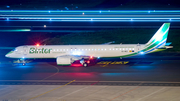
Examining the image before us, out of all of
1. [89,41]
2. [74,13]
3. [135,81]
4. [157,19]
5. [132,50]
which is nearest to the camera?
[135,81]

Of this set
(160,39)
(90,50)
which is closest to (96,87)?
(90,50)

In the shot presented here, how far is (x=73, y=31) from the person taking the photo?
5903 centimetres

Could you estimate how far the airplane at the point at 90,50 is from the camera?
120 feet

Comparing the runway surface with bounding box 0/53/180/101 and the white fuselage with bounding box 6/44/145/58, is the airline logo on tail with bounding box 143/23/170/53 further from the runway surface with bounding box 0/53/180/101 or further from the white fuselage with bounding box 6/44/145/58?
the runway surface with bounding box 0/53/180/101

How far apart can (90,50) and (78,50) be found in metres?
2.25

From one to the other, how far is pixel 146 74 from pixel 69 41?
29890mm

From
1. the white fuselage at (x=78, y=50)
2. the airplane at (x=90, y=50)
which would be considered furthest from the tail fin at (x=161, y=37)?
the white fuselage at (x=78, y=50)

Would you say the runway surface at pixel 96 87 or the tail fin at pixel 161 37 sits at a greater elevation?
the tail fin at pixel 161 37

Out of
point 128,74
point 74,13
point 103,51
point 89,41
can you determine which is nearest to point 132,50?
point 103,51

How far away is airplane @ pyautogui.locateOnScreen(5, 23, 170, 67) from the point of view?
36469 mm

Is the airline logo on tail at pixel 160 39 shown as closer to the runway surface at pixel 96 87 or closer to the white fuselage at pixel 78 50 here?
the white fuselage at pixel 78 50

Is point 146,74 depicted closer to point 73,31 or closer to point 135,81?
point 135,81

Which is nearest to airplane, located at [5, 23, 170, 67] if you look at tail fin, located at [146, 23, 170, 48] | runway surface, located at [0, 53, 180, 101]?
tail fin, located at [146, 23, 170, 48]

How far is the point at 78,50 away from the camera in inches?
1559
